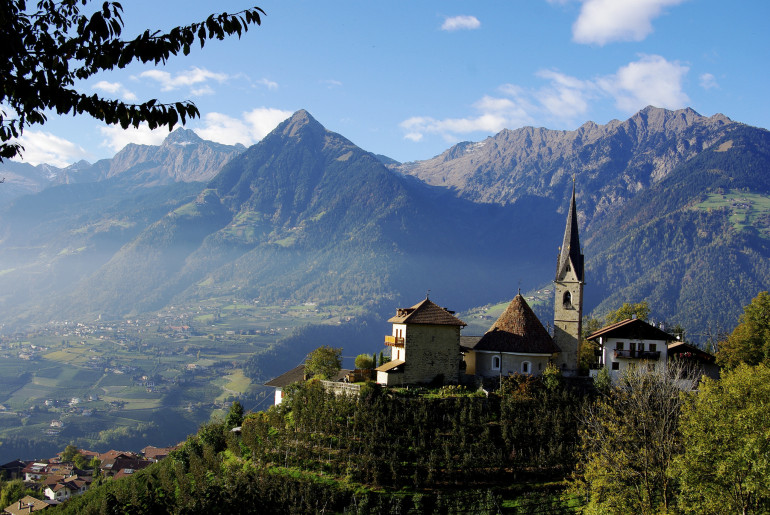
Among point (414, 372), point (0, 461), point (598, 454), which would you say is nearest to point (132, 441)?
point (0, 461)

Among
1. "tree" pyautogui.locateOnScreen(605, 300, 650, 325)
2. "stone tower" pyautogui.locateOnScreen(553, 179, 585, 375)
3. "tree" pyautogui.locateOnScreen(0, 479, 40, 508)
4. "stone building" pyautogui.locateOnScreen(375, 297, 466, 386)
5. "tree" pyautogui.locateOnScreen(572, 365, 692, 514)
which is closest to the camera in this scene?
"tree" pyautogui.locateOnScreen(572, 365, 692, 514)

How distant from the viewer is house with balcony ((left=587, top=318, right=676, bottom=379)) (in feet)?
185

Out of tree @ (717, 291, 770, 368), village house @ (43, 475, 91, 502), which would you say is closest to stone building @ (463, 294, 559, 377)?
tree @ (717, 291, 770, 368)

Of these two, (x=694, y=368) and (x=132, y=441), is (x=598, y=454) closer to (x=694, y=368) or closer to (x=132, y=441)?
(x=694, y=368)

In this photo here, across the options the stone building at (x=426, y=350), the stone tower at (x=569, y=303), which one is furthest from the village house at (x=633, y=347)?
the stone building at (x=426, y=350)

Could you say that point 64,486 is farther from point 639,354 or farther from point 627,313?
point 639,354

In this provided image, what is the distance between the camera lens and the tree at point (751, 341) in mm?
58562

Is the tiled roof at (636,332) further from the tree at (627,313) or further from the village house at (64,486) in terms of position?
the village house at (64,486)

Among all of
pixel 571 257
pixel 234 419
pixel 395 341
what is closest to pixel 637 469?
pixel 395 341

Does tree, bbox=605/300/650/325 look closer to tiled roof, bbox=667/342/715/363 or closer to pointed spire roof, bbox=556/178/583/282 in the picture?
tiled roof, bbox=667/342/715/363

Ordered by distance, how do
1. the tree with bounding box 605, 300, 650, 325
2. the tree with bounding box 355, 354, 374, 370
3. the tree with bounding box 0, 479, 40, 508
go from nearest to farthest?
the tree with bounding box 355, 354, 374, 370 → the tree with bounding box 605, 300, 650, 325 → the tree with bounding box 0, 479, 40, 508

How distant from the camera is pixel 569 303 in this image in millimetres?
60594

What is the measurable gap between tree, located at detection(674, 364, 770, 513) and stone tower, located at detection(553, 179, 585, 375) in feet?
73.7

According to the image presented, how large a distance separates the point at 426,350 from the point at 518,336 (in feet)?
24.8
